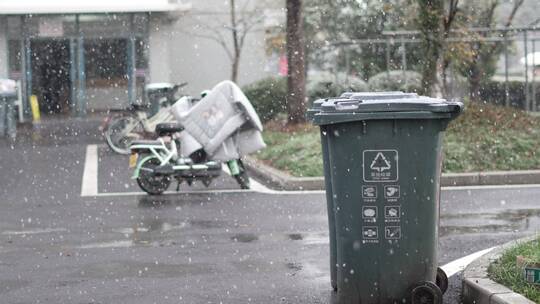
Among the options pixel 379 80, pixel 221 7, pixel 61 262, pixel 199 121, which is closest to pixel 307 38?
pixel 221 7

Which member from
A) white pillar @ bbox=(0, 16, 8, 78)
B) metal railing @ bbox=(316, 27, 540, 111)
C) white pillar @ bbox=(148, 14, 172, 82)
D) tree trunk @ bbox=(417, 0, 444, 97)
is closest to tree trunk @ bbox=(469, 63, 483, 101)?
metal railing @ bbox=(316, 27, 540, 111)

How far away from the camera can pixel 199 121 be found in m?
13.8

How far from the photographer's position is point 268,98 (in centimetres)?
2469

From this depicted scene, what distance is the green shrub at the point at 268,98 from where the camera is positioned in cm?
2442

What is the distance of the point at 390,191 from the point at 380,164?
18 cm

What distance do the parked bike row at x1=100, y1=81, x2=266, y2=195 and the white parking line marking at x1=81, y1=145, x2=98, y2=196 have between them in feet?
2.42

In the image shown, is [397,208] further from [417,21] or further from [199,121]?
[417,21]

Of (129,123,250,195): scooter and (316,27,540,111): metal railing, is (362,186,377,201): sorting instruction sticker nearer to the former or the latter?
(129,123,250,195): scooter

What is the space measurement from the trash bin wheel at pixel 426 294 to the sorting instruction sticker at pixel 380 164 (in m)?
0.70

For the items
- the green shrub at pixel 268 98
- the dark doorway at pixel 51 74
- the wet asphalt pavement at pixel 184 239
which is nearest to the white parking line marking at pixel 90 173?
the wet asphalt pavement at pixel 184 239

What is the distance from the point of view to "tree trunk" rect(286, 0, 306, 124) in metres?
20.3

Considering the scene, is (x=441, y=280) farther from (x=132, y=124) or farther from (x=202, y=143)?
(x=132, y=124)

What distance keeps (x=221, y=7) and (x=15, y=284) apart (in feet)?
83.7

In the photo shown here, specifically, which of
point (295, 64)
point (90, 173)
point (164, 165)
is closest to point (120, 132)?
point (90, 173)
